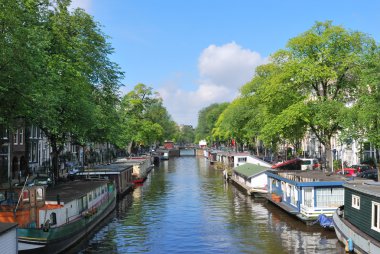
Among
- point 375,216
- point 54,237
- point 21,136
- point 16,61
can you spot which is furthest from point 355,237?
point 21,136

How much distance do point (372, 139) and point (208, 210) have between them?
15528 millimetres

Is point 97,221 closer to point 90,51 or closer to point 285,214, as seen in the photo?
point 285,214

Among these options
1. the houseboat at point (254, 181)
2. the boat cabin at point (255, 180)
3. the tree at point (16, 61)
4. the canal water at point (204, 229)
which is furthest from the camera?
the boat cabin at point (255, 180)

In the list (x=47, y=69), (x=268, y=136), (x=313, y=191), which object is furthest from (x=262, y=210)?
(x=47, y=69)

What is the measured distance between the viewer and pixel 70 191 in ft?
106

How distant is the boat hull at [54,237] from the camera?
2156cm

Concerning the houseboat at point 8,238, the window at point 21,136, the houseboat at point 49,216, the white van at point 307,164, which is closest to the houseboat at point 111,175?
the houseboat at point 49,216

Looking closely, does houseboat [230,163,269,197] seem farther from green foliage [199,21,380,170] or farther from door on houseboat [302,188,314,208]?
door on houseboat [302,188,314,208]

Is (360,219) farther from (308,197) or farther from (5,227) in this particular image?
(5,227)

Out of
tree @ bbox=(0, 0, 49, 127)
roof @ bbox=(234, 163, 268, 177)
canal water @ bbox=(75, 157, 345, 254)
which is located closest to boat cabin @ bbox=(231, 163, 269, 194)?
roof @ bbox=(234, 163, 268, 177)

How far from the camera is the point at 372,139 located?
37.9m

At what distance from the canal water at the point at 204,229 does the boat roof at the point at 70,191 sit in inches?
118

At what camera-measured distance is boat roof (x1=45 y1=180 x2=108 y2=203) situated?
28578mm

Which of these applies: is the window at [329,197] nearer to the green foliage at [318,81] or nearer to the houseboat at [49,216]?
the green foliage at [318,81]
